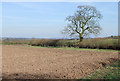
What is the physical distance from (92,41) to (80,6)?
5.13 m

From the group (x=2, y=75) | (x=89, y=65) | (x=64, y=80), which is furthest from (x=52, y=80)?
(x=89, y=65)

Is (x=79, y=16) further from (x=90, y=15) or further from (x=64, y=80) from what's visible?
(x=64, y=80)

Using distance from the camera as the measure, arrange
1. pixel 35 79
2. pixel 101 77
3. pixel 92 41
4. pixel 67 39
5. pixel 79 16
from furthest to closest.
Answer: pixel 67 39 → pixel 79 16 → pixel 92 41 → pixel 101 77 → pixel 35 79

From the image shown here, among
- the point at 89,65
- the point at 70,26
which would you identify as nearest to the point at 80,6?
the point at 70,26

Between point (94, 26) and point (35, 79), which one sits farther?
point (94, 26)

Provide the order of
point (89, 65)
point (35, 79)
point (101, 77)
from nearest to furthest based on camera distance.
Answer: point (35, 79) < point (101, 77) < point (89, 65)

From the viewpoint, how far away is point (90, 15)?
21.1m

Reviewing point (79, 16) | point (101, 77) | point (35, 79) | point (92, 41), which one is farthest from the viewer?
point (79, 16)

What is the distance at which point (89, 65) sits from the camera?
23.1ft

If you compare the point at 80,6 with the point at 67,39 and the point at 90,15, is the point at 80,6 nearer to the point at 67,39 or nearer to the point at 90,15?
the point at 90,15

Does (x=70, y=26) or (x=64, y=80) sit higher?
(x=70, y=26)

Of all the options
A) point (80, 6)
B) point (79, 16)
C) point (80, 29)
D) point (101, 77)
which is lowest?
point (101, 77)

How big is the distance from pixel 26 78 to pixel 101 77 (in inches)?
98.7

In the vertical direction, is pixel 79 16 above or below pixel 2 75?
above
